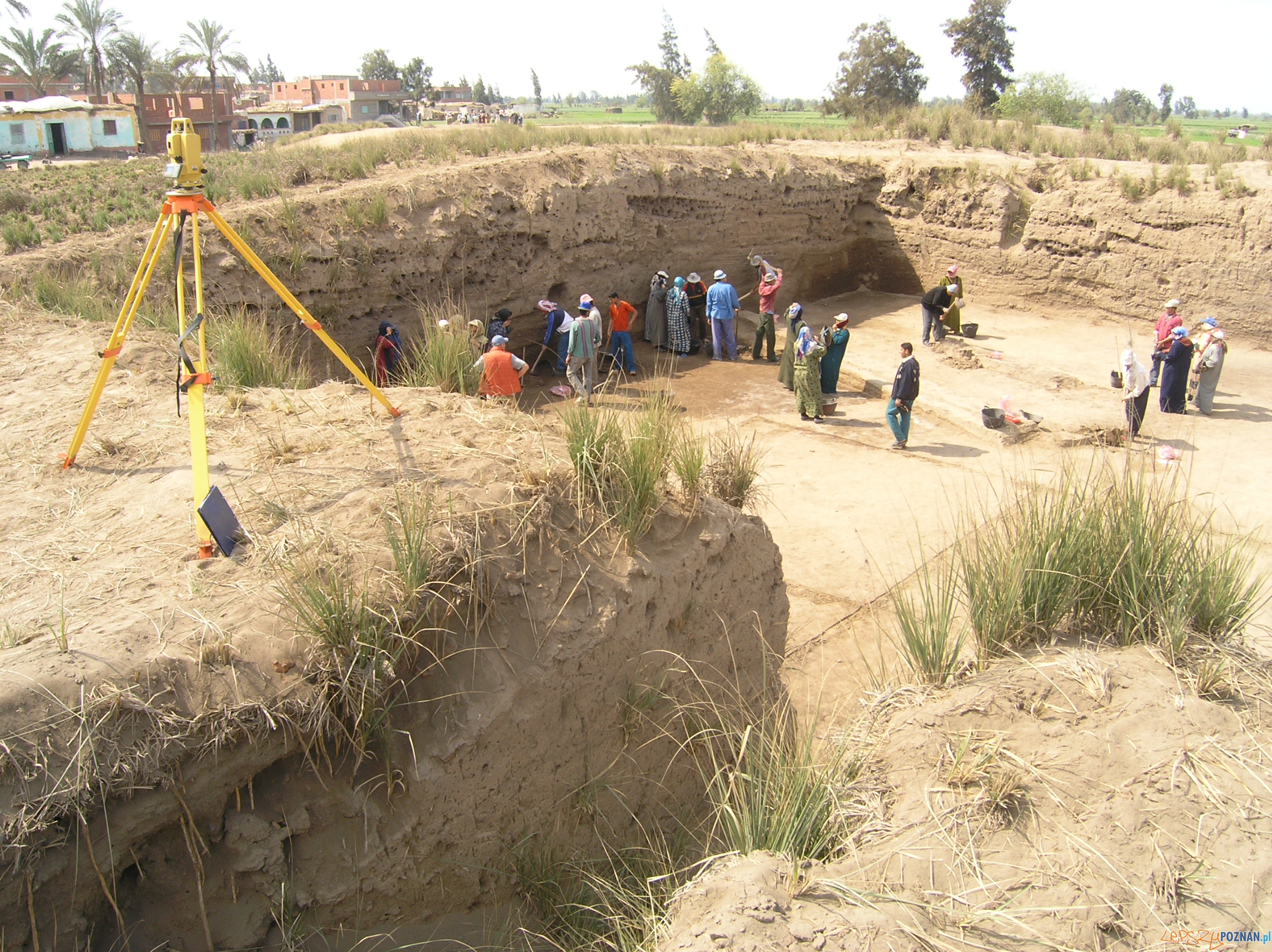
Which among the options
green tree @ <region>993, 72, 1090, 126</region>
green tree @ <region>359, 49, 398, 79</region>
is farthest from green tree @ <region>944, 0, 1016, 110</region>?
green tree @ <region>359, 49, 398, 79</region>

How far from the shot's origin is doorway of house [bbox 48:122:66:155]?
3347 cm

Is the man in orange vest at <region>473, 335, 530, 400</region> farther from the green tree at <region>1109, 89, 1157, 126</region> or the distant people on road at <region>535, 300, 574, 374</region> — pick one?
the green tree at <region>1109, 89, 1157, 126</region>

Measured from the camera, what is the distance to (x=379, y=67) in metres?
72.0

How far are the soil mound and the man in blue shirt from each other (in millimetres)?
11124

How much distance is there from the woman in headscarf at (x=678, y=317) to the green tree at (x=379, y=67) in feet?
224

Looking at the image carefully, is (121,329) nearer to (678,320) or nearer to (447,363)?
(447,363)

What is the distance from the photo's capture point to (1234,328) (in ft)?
47.0

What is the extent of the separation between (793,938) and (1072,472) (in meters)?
2.72

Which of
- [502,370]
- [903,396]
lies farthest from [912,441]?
[502,370]

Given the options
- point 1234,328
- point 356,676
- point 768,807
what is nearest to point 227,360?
point 356,676

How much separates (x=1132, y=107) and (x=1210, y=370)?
85886mm

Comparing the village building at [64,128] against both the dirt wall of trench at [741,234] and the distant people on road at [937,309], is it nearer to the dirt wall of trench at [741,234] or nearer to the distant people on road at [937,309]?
the dirt wall of trench at [741,234]

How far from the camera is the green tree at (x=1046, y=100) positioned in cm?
3516

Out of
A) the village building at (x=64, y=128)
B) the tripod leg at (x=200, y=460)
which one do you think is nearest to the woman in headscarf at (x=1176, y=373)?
the tripod leg at (x=200, y=460)
